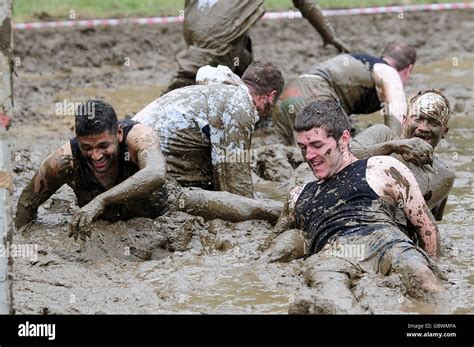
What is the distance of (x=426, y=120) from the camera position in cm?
656

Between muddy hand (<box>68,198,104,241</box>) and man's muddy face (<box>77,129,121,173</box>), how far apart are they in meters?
0.35

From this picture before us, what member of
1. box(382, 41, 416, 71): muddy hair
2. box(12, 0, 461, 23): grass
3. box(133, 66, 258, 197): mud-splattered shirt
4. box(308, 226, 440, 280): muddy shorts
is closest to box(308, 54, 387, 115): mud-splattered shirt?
box(382, 41, 416, 71): muddy hair

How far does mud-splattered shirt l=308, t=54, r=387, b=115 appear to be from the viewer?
29.9ft

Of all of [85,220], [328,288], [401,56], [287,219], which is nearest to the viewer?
[328,288]

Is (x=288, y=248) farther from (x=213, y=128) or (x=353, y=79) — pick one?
(x=353, y=79)

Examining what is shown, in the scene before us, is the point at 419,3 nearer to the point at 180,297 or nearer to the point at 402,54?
the point at 402,54

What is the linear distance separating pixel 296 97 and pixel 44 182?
3.44 m

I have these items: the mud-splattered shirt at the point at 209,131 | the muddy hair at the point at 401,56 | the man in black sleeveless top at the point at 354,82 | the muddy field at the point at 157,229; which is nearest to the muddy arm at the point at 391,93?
the man in black sleeveless top at the point at 354,82

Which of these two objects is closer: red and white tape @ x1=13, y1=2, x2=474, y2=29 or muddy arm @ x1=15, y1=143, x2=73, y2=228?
muddy arm @ x1=15, y1=143, x2=73, y2=228

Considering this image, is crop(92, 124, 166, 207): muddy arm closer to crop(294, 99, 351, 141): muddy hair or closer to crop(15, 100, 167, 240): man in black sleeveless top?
crop(15, 100, 167, 240): man in black sleeveless top

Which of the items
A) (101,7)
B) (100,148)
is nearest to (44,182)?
(100,148)

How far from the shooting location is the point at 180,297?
554cm

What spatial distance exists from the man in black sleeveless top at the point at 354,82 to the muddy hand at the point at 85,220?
3.50 metres

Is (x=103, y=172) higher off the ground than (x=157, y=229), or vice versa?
(x=103, y=172)
